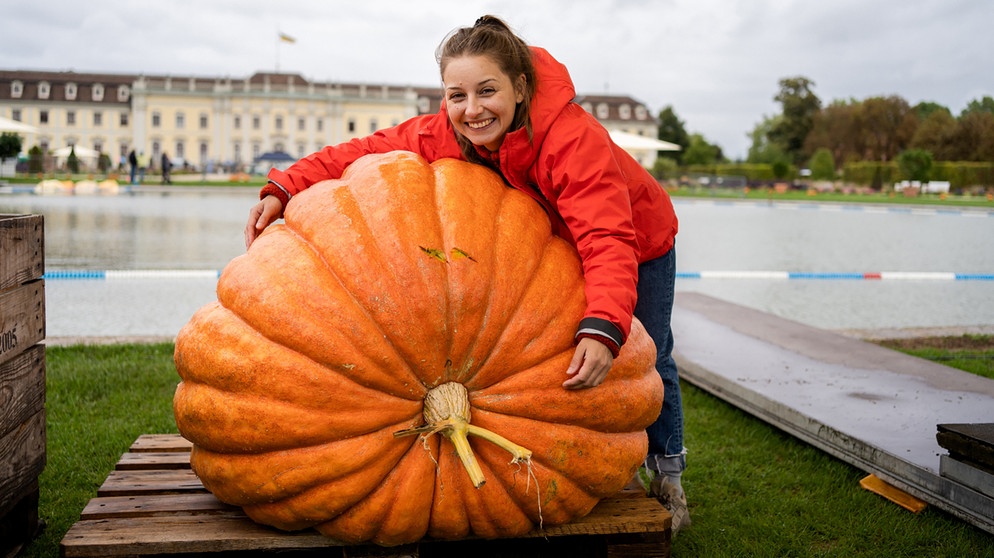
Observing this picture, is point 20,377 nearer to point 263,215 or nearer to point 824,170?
point 263,215

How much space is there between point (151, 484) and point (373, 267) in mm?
1125

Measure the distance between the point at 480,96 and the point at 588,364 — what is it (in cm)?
87

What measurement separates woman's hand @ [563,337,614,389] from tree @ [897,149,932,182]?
152 feet

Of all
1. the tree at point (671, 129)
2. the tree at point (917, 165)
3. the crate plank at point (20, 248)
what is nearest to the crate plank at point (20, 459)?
the crate plank at point (20, 248)

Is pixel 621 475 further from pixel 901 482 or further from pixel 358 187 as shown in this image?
pixel 901 482

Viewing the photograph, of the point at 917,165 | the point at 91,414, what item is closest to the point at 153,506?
the point at 91,414

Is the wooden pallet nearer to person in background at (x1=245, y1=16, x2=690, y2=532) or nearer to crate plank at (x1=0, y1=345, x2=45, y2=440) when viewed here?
crate plank at (x1=0, y1=345, x2=45, y2=440)

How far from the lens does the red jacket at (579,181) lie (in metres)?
2.28

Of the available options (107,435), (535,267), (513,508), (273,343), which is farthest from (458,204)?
(107,435)

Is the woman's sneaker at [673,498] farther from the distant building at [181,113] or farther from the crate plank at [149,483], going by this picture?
the distant building at [181,113]

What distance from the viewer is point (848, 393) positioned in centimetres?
394

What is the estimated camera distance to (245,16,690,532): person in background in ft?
7.44

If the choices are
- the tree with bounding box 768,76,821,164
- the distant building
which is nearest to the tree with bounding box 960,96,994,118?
the tree with bounding box 768,76,821,164

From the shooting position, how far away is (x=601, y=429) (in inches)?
91.0
